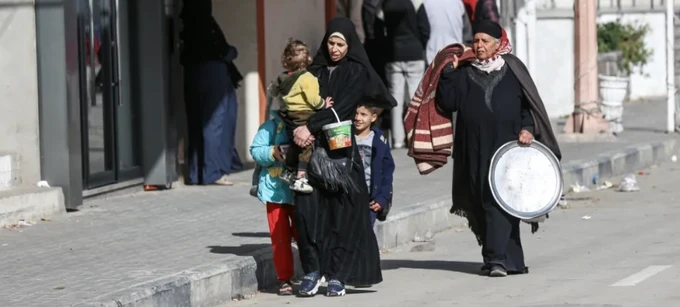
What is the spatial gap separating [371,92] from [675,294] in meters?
2.14

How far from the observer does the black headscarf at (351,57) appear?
9734mm

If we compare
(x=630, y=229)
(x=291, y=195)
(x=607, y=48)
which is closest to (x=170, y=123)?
(x=630, y=229)

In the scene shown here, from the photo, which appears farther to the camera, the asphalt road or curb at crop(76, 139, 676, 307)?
the asphalt road

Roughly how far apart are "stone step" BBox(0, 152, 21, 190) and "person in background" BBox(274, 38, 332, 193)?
149 inches

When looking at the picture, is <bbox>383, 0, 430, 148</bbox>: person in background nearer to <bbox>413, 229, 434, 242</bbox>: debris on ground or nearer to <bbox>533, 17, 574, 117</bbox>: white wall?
<bbox>413, 229, 434, 242</bbox>: debris on ground

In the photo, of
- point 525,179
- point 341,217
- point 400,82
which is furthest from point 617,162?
point 341,217

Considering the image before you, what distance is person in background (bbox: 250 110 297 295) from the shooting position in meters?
9.77

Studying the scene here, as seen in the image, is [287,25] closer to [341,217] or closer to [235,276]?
[235,276]

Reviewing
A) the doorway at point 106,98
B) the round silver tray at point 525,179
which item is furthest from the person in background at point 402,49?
the round silver tray at point 525,179

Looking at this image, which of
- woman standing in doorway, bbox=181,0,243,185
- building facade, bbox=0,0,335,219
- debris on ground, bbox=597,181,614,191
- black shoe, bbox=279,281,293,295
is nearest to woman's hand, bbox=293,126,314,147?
black shoe, bbox=279,281,293,295

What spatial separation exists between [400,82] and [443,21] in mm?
890

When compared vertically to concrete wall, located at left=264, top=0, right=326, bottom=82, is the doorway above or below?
below

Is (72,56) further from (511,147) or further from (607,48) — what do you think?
(607,48)

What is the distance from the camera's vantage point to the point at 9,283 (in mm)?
9500
